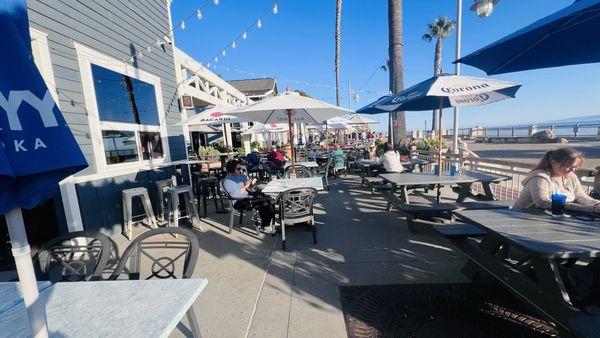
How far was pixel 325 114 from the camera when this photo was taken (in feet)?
19.2

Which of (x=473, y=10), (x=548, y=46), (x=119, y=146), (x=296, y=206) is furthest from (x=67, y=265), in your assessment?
(x=473, y=10)

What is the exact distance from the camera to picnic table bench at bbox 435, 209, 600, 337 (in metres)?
1.64

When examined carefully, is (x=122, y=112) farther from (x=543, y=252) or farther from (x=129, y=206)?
(x=543, y=252)

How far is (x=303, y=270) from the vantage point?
309 centimetres

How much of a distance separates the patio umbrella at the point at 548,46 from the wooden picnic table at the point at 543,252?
152 centimetres

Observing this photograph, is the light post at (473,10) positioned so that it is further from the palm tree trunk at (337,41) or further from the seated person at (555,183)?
the palm tree trunk at (337,41)

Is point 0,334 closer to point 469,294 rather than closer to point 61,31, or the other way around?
point 469,294

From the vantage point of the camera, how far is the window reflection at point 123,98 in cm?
436

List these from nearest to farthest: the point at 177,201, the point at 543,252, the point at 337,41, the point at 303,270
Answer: the point at 543,252 → the point at 303,270 → the point at 177,201 → the point at 337,41

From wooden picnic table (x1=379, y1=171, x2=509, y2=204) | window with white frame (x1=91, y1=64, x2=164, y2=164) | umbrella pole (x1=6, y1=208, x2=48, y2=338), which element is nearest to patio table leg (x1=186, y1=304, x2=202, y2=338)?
umbrella pole (x1=6, y1=208, x2=48, y2=338)

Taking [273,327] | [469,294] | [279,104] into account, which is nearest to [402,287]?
[469,294]

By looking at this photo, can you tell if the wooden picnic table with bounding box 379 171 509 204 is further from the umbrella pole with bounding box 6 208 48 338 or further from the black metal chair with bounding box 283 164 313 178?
the umbrella pole with bounding box 6 208 48 338

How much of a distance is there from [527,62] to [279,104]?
10.6 feet

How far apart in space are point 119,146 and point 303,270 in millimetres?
4012
